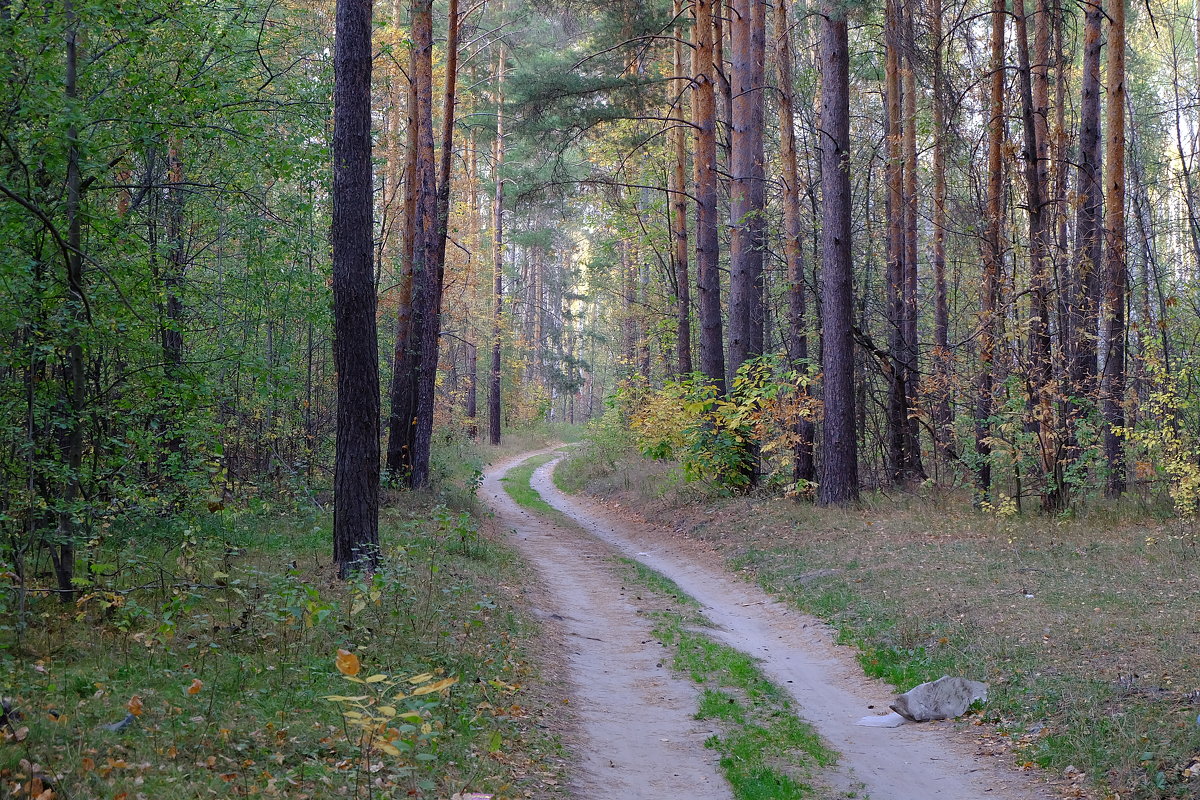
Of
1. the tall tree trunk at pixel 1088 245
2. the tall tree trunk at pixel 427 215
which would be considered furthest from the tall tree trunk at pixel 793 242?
the tall tree trunk at pixel 427 215

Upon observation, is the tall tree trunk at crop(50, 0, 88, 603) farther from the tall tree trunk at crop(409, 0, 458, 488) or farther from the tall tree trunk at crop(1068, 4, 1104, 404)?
the tall tree trunk at crop(1068, 4, 1104, 404)

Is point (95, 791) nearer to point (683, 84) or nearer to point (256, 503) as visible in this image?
point (256, 503)

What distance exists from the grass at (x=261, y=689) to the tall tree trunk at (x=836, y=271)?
24.8 feet

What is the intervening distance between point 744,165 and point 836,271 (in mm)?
3639

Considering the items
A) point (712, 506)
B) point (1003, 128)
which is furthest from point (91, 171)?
point (1003, 128)

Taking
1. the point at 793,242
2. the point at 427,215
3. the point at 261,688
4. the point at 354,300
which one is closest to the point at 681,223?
the point at 793,242

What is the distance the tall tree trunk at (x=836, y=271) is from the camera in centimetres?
1361

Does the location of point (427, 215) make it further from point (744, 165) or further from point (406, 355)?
point (744, 165)

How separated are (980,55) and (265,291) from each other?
1467cm

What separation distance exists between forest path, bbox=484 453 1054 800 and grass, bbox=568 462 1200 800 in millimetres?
372

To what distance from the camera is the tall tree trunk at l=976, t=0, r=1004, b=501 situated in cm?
1302

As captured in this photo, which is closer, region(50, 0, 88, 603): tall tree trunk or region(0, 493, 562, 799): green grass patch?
region(0, 493, 562, 799): green grass patch

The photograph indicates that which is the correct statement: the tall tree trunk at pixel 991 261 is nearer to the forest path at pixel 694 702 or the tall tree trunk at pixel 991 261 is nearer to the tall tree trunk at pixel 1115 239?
the tall tree trunk at pixel 1115 239

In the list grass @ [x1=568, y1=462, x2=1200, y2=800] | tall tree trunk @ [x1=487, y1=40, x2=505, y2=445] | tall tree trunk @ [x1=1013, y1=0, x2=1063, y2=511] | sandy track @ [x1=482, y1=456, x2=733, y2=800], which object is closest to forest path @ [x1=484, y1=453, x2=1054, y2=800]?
sandy track @ [x1=482, y1=456, x2=733, y2=800]
